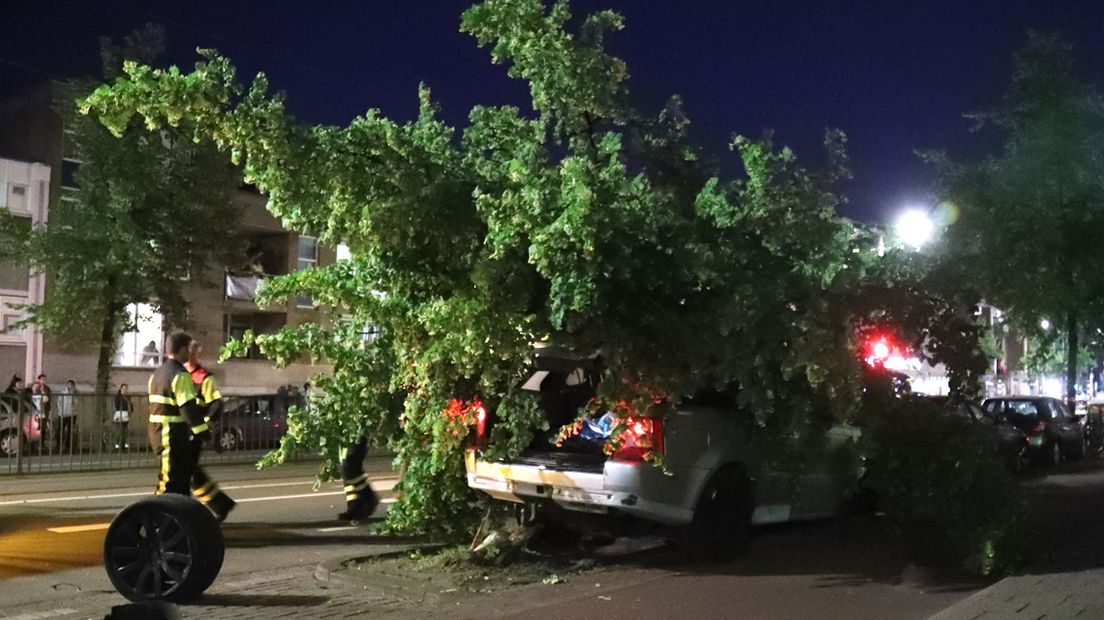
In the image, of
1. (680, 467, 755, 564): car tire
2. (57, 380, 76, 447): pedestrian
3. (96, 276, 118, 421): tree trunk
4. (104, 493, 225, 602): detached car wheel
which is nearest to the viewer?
(104, 493, 225, 602): detached car wheel

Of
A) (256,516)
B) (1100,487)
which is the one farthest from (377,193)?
(1100,487)

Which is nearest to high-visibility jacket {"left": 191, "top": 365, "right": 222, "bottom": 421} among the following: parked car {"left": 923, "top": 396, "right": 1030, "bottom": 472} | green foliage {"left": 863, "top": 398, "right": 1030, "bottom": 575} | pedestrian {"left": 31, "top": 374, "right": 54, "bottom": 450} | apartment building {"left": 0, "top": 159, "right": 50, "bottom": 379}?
green foliage {"left": 863, "top": 398, "right": 1030, "bottom": 575}

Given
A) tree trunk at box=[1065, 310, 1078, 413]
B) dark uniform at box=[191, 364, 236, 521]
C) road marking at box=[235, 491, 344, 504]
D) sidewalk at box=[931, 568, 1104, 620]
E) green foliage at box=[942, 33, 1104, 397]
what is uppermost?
green foliage at box=[942, 33, 1104, 397]

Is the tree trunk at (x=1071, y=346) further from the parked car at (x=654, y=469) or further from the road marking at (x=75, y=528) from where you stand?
the road marking at (x=75, y=528)

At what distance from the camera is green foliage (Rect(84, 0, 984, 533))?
7.21 m

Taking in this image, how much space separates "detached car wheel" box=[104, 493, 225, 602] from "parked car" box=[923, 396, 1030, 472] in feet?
19.0

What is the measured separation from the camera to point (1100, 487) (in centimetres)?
1594

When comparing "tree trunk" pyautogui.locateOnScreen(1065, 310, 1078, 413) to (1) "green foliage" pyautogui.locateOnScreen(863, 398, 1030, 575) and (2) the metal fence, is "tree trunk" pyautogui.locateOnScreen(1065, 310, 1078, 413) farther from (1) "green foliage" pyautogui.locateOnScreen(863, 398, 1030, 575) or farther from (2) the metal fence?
(2) the metal fence

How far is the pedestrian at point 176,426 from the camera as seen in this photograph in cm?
901

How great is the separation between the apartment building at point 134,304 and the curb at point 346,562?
16.8 m

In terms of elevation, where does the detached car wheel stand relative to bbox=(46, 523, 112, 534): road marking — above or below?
above

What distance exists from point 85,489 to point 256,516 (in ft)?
14.2

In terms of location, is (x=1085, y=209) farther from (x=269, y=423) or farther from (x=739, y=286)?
(x=269, y=423)

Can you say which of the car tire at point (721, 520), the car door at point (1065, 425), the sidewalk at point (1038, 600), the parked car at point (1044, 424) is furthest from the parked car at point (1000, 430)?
the car tire at point (721, 520)
